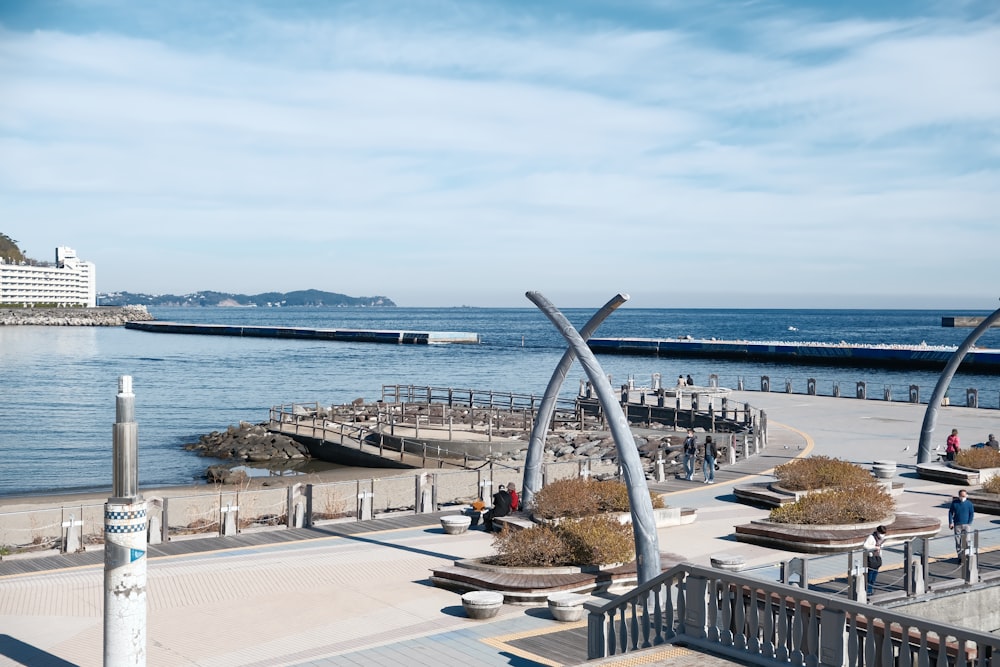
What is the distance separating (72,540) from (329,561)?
5.54 m

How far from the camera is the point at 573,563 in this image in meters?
16.4

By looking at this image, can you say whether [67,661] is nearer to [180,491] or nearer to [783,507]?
[783,507]

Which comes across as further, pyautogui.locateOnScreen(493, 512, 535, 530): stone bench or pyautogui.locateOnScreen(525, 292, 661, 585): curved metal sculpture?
pyautogui.locateOnScreen(493, 512, 535, 530): stone bench

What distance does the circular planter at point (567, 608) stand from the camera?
564 inches

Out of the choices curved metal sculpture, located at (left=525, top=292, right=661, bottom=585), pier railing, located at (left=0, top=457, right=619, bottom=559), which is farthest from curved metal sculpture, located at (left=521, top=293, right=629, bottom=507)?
curved metal sculpture, located at (left=525, top=292, right=661, bottom=585)

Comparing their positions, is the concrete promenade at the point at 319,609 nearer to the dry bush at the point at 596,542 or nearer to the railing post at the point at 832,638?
the railing post at the point at 832,638

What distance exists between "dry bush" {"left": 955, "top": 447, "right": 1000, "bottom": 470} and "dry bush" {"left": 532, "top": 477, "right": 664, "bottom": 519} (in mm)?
11125

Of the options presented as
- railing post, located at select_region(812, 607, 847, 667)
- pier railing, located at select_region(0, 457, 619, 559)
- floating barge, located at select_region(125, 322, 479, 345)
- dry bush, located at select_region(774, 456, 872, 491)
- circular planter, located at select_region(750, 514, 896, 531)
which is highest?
floating barge, located at select_region(125, 322, 479, 345)

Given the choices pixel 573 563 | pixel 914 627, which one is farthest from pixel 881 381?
pixel 914 627

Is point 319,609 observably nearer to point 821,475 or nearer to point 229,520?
point 229,520

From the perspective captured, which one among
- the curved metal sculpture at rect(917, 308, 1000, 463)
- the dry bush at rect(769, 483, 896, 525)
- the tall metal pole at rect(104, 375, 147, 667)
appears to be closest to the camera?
the tall metal pole at rect(104, 375, 147, 667)

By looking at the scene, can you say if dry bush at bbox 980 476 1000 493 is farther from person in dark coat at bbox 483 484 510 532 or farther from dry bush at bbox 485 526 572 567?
dry bush at bbox 485 526 572 567

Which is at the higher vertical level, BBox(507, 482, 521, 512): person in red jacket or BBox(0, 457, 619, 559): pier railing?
BBox(507, 482, 521, 512): person in red jacket

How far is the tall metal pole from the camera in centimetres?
1166
